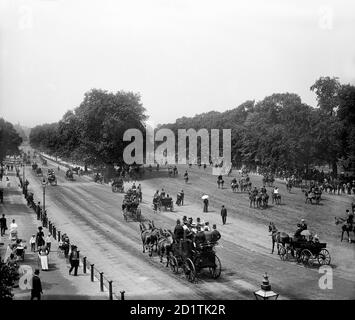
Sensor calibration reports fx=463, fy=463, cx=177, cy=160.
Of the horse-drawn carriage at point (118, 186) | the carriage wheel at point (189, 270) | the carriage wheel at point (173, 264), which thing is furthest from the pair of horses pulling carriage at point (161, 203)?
the carriage wheel at point (189, 270)

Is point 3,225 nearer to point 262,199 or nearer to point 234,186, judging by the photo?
point 262,199

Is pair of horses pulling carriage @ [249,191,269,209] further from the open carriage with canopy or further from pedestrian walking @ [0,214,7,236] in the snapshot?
pedestrian walking @ [0,214,7,236]

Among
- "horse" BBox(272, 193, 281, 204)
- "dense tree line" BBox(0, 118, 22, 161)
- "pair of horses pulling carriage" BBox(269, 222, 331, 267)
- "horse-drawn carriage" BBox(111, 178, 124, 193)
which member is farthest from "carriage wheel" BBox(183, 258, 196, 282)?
"dense tree line" BBox(0, 118, 22, 161)

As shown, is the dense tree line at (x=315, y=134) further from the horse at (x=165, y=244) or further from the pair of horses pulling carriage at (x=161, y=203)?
the horse at (x=165, y=244)

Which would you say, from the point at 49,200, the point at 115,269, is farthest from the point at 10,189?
the point at 115,269
